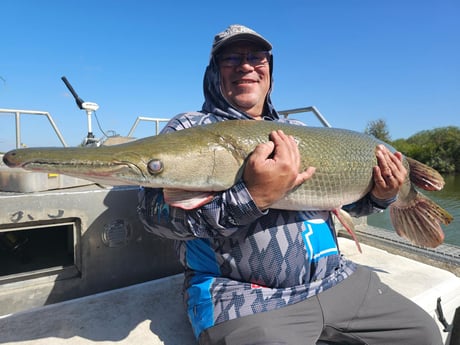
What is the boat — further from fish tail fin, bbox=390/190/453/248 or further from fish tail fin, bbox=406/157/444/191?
fish tail fin, bbox=406/157/444/191

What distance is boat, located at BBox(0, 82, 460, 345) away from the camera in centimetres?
211

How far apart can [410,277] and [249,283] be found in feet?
7.14

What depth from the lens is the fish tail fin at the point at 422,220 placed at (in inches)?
108

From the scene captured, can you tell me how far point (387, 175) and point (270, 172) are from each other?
1.23 meters

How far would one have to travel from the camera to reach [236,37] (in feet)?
8.05

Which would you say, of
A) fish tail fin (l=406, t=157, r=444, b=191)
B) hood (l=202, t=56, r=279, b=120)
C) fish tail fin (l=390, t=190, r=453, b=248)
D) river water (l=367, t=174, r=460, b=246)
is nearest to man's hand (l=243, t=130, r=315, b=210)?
hood (l=202, t=56, r=279, b=120)

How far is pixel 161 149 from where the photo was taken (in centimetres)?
166

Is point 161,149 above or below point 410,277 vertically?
above

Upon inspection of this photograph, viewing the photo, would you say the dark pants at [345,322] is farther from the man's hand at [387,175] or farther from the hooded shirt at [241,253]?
the man's hand at [387,175]

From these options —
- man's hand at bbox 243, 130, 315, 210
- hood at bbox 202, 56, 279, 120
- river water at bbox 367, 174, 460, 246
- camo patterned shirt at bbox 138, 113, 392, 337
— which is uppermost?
hood at bbox 202, 56, 279, 120

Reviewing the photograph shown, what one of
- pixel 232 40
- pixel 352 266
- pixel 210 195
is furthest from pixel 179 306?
pixel 232 40

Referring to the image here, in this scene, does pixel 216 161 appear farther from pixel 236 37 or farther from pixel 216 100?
pixel 236 37

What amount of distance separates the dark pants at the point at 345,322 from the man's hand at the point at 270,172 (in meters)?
0.70

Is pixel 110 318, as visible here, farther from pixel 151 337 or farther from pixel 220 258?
pixel 220 258
